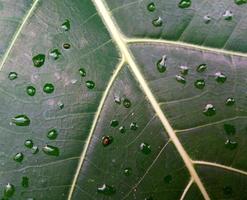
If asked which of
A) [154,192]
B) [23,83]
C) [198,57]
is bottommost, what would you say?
[154,192]

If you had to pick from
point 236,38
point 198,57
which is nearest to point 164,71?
point 198,57

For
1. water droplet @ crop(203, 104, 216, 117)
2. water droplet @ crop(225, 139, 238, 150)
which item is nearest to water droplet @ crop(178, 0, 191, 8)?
water droplet @ crop(203, 104, 216, 117)

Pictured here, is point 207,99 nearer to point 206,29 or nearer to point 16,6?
point 206,29

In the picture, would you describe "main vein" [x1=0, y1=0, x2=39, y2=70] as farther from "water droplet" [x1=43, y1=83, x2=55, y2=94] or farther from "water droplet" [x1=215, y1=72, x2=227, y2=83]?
"water droplet" [x1=215, y1=72, x2=227, y2=83]

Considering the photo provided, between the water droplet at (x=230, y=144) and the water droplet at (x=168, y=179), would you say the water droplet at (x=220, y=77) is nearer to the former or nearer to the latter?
the water droplet at (x=230, y=144)

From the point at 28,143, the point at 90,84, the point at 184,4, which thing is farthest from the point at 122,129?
the point at 184,4

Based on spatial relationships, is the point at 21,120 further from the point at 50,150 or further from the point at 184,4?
the point at 184,4
